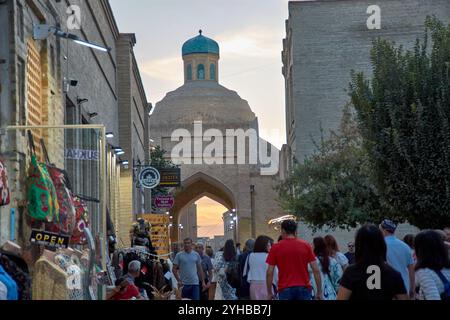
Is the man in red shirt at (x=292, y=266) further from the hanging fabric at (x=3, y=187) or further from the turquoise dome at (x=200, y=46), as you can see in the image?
the turquoise dome at (x=200, y=46)

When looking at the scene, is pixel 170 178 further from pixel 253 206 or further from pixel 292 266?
pixel 292 266

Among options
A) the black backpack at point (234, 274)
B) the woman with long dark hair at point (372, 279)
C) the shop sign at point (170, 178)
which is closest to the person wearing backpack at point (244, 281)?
the black backpack at point (234, 274)

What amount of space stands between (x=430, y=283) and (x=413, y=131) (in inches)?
410

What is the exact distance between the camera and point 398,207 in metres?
17.5

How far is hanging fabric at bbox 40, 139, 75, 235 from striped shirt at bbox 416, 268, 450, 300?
568 centimetres

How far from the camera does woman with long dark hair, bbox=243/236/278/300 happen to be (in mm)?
12500

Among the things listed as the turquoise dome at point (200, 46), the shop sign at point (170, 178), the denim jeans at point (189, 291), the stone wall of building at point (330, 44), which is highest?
the turquoise dome at point (200, 46)

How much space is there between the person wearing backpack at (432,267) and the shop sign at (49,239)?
4.78 meters

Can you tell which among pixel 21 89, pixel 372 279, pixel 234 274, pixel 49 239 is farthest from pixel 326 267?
pixel 372 279

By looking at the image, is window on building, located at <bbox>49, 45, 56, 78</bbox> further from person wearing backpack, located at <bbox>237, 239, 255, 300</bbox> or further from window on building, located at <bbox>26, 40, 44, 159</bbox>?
person wearing backpack, located at <bbox>237, 239, 255, 300</bbox>

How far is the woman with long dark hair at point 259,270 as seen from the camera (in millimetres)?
12500

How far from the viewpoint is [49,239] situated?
10.9 m
